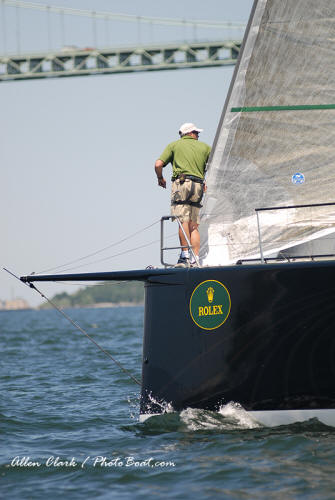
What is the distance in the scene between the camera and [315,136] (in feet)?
23.2

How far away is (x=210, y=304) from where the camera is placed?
6254 mm

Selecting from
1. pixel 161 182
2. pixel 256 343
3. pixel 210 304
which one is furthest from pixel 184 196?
pixel 256 343

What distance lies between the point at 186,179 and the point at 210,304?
1206 mm

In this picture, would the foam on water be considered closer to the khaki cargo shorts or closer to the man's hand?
the khaki cargo shorts

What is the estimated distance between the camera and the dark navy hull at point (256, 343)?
19.6 ft

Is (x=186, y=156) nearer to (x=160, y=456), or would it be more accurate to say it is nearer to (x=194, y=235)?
(x=194, y=235)

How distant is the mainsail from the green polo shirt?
0.35 feet

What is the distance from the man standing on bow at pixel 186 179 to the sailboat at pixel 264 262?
0.40 feet

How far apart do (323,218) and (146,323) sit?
1781mm

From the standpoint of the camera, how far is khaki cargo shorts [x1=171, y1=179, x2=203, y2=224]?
6.88 meters

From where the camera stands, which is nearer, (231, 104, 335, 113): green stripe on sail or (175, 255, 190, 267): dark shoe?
(175, 255, 190, 267): dark shoe

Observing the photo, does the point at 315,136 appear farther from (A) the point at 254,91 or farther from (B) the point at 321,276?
(B) the point at 321,276

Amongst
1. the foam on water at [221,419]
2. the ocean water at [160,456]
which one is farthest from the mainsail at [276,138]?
the ocean water at [160,456]

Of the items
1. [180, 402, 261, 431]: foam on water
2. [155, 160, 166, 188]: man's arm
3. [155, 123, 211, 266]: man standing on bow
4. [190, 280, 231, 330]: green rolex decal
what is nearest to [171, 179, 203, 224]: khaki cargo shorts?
[155, 123, 211, 266]: man standing on bow
